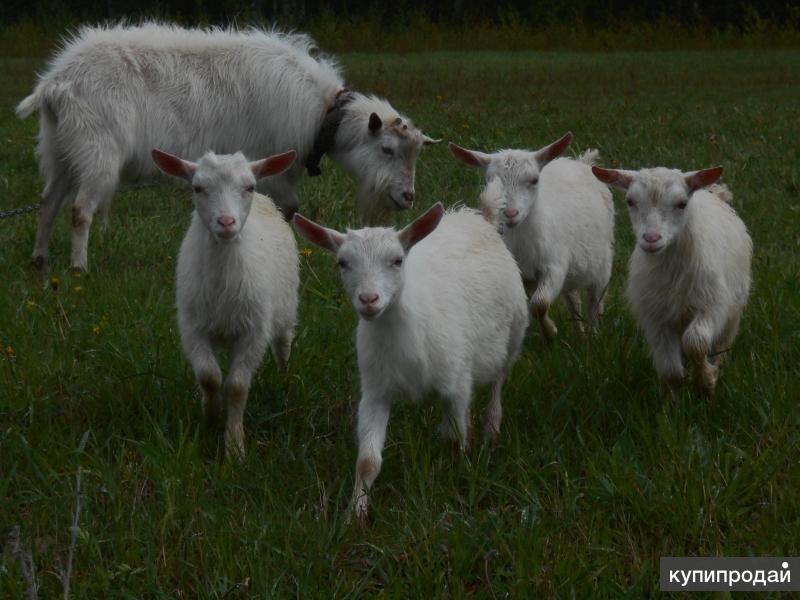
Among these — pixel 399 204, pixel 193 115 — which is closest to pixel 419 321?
pixel 193 115

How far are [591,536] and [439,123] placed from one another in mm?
9867

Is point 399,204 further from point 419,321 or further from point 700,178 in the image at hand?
point 419,321

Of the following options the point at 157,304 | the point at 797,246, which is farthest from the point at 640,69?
the point at 157,304

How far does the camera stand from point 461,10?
3209 centimetres

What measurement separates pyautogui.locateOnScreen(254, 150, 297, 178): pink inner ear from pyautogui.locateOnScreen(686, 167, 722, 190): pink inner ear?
57.6 inches

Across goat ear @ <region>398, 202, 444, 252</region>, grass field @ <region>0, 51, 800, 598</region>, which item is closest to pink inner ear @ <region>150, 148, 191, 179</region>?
A: grass field @ <region>0, 51, 800, 598</region>

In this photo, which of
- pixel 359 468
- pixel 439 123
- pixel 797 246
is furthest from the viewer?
pixel 439 123

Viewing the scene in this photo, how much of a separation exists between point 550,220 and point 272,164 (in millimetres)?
1757

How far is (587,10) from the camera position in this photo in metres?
33.9

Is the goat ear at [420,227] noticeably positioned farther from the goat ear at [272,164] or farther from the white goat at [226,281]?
the goat ear at [272,164]

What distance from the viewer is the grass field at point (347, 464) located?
3.31m

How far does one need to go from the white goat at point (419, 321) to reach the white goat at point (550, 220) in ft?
2.59

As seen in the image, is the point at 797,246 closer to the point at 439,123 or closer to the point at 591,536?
the point at 591,536

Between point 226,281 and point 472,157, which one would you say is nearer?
point 226,281
